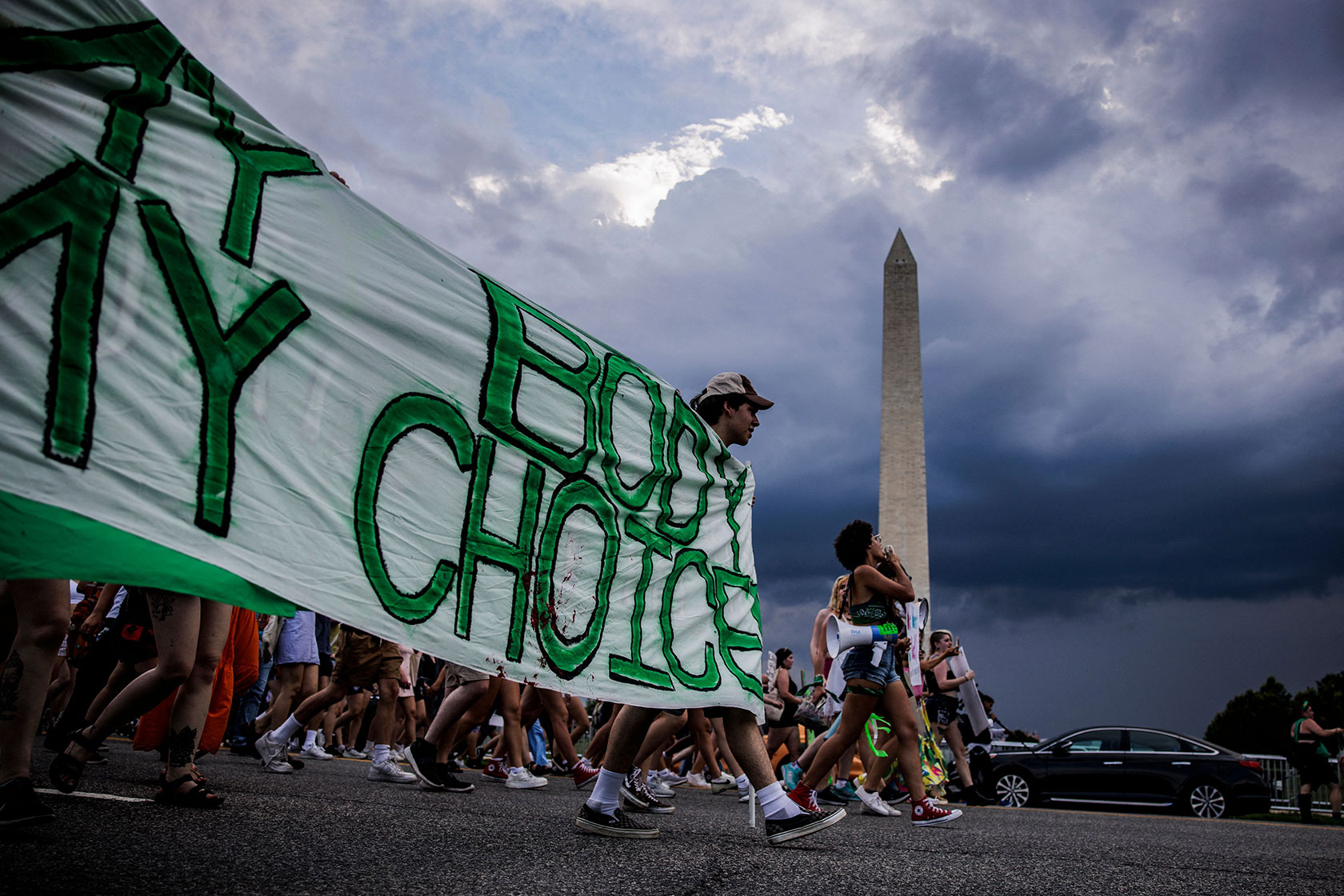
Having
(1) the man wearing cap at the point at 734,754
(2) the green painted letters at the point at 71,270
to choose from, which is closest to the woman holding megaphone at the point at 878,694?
(1) the man wearing cap at the point at 734,754

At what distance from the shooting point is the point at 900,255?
26656 millimetres

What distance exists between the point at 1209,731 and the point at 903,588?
153 feet

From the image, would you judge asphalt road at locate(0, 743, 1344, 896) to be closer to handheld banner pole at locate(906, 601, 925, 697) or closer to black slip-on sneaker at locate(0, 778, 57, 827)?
black slip-on sneaker at locate(0, 778, 57, 827)

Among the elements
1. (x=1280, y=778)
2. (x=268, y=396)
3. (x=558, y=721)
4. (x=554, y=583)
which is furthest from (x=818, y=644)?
(x=1280, y=778)

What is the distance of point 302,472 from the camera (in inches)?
98.7

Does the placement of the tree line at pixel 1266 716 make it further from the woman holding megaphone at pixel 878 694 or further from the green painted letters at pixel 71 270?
the green painted letters at pixel 71 270

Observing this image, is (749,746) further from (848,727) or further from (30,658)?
(30,658)

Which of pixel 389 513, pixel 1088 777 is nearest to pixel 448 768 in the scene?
pixel 389 513

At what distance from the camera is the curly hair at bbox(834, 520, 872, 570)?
6.07 metres

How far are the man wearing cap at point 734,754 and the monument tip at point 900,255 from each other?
23148 millimetres

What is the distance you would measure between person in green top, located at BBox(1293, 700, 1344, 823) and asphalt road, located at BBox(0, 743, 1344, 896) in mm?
8235

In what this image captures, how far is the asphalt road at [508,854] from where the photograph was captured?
2541 mm

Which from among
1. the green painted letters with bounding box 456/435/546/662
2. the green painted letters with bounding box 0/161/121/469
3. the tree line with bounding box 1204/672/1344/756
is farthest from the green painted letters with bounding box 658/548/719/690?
the tree line with bounding box 1204/672/1344/756

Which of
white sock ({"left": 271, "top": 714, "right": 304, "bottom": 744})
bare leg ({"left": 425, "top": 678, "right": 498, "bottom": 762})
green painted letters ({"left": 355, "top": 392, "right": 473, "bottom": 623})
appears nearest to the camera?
green painted letters ({"left": 355, "top": 392, "right": 473, "bottom": 623})
